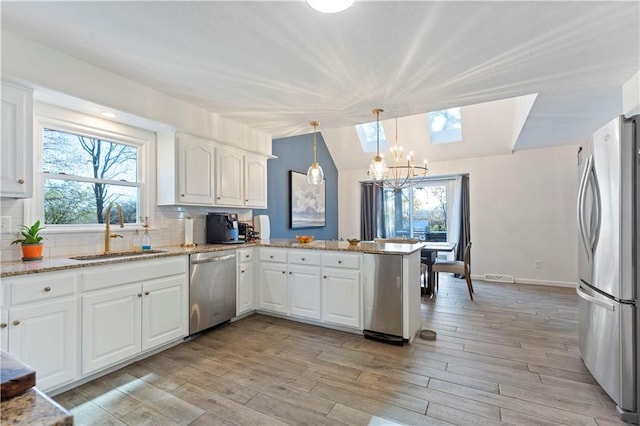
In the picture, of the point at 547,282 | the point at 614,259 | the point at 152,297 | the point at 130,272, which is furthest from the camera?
the point at 547,282

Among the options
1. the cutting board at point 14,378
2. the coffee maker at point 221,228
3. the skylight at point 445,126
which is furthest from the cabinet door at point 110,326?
the skylight at point 445,126

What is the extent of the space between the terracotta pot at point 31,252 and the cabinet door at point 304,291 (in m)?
2.15

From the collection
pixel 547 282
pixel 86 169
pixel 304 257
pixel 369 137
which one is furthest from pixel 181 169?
pixel 547 282

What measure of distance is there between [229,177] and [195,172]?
1.61 ft

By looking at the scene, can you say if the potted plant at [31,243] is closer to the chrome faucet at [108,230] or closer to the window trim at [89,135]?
the window trim at [89,135]

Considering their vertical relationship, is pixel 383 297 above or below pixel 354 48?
below

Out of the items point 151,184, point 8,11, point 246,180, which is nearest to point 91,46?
point 8,11

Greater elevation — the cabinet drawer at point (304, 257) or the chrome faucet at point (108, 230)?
the chrome faucet at point (108, 230)

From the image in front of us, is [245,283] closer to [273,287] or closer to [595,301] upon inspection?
[273,287]

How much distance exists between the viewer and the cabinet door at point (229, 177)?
370cm

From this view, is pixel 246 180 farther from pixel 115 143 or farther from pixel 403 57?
pixel 403 57

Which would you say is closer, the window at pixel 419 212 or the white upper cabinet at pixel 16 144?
the white upper cabinet at pixel 16 144

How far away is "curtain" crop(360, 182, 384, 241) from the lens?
7.25 m

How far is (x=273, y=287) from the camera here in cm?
360
